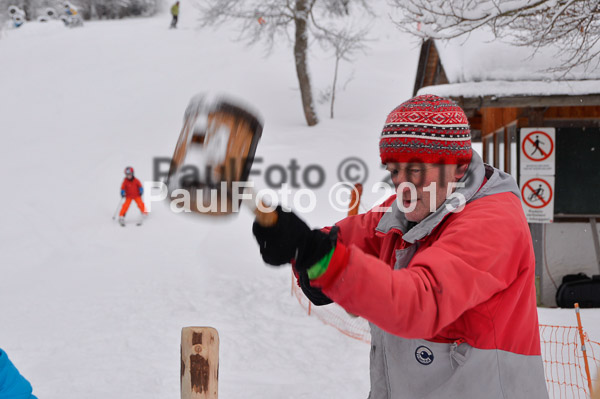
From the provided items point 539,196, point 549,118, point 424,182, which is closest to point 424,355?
point 424,182

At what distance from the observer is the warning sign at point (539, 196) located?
7.13 meters

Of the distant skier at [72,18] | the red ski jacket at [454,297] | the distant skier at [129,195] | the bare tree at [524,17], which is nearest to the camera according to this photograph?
the red ski jacket at [454,297]

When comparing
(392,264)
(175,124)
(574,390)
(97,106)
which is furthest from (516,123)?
(97,106)

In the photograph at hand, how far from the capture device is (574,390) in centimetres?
405

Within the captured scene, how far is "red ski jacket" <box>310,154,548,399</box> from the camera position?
1.10 meters

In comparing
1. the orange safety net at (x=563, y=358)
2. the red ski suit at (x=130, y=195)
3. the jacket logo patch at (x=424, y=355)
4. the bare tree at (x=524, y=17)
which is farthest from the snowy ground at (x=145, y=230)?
the bare tree at (x=524, y=17)

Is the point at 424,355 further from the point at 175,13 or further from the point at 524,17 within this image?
the point at 175,13

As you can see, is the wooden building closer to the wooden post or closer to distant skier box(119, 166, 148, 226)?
the wooden post

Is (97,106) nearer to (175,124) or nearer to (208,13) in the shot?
(175,124)

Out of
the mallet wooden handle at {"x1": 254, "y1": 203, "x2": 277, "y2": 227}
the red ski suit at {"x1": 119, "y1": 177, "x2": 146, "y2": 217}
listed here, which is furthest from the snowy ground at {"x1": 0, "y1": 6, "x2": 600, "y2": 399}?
the red ski suit at {"x1": 119, "y1": 177, "x2": 146, "y2": 217}

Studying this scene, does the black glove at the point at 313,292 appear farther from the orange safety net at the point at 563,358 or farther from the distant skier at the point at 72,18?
the distant skier at the point at 72,18

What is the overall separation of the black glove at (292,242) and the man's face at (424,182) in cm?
44

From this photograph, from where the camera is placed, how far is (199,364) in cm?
243

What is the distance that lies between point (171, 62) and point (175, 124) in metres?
7.50
